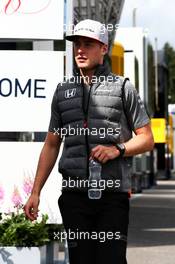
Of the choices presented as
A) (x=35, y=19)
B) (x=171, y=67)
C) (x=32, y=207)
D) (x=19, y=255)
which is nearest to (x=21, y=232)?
(x=19, y=255)

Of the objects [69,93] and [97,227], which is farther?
[69,93]

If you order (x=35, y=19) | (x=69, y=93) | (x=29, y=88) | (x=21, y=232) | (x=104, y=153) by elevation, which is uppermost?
(x=35, y=19)

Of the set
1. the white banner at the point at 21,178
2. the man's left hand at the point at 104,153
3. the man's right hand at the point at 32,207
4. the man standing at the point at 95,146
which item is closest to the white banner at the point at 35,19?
the white banner at the point at 21,178

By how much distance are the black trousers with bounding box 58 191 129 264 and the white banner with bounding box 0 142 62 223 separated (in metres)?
2.98

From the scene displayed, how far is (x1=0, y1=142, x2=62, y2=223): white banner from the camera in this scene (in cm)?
824

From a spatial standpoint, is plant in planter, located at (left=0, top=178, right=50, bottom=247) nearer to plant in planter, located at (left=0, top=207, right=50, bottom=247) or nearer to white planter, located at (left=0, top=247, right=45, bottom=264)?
plant in planter, located at (left=0, top=207, right=50, bottom=247)

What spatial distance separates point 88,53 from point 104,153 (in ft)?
1.87

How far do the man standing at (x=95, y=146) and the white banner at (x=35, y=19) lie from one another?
294cm

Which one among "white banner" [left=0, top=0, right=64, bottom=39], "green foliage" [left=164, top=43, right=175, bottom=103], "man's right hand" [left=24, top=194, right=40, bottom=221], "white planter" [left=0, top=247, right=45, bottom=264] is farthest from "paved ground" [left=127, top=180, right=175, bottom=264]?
"green foliage" [left=164, top=43, right=175, bottom=103]

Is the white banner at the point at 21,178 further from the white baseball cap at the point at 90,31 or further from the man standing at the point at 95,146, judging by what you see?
the white baseball cap at the point at 90,31

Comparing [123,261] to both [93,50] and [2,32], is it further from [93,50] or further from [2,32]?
[2,32]

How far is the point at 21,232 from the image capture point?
7.20 metres

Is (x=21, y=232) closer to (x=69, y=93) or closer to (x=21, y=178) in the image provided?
(x=21, y=178)

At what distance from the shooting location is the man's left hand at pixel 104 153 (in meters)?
5.11
